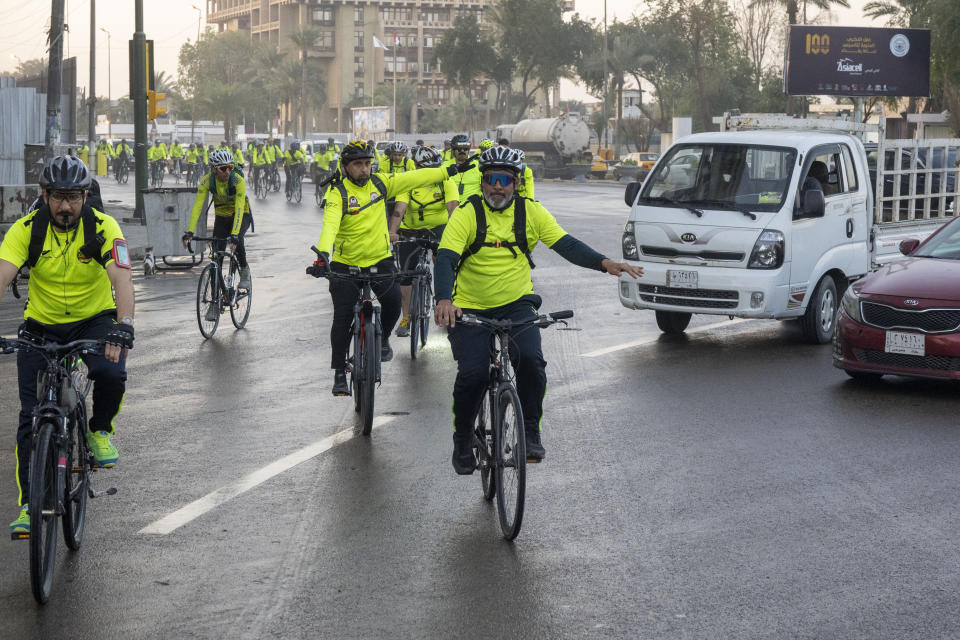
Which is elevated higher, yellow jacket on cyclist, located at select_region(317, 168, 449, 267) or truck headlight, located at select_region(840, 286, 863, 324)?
yellow jacket on cyclist, located at select_region(317, 168, 449, 267)

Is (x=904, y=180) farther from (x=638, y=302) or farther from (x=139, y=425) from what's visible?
(x=139, y=425)

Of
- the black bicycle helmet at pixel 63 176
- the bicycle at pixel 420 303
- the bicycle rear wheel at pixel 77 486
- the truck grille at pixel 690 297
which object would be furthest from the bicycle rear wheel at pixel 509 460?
the truck grille at pixel 690 297

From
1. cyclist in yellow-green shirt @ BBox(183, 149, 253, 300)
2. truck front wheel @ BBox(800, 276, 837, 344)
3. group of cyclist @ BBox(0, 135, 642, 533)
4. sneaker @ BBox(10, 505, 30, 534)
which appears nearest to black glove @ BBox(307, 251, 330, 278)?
group of cyclist @ BBox(0, 135, 642, 533)

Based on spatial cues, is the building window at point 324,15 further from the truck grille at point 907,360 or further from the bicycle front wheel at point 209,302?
the truck grille at point 907,360

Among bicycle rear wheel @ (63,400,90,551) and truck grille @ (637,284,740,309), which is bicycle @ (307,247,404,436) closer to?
bicycle rear wheel @ (63,400,90,551)

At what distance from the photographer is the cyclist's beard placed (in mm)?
6910

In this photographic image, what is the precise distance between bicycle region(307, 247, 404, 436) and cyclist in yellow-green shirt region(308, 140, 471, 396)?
9 cm

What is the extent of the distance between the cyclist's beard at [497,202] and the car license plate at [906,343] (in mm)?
4406

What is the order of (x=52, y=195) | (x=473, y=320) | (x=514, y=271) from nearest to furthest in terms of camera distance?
(x=52, y=195), (x=473, y=320), (x=514, y=271)

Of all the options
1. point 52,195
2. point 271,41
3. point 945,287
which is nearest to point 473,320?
point 52,195

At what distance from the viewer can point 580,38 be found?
94.8 meters

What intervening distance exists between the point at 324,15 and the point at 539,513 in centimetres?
14342

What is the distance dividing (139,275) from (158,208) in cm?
140

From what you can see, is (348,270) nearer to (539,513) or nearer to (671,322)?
(539,513)
